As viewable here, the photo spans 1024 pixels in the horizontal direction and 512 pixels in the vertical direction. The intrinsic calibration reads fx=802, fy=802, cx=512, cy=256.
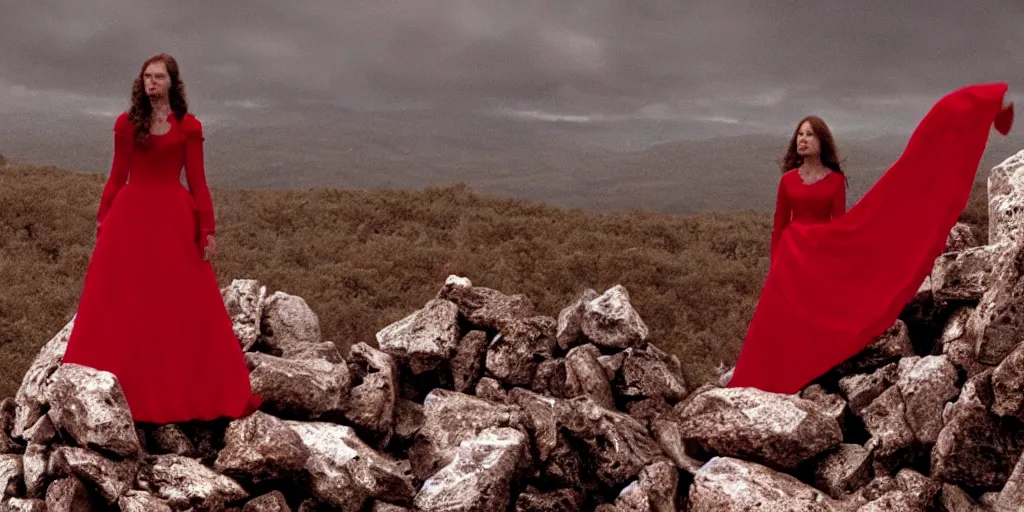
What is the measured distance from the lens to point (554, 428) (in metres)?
7.21

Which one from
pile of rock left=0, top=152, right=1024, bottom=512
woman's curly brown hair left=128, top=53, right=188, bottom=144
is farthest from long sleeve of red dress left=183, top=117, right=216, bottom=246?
pile of rock left=0, top=152, right=1024, bottom=512

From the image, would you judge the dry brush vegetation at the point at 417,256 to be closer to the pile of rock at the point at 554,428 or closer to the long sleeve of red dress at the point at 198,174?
the pile of rock at the point at 554,428

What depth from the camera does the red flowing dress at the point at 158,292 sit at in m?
6.99

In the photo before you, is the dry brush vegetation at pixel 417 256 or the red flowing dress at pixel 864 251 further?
the dry brush vegetation at pixel 417 256

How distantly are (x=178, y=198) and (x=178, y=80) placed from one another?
103 cm

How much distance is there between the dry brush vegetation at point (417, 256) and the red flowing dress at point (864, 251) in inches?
87.2

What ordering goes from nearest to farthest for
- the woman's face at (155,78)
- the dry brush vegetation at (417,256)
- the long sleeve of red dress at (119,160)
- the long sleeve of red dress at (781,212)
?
the woman's face at (155,78)
the long sleeve of red dress at (119,160)
the long sleeve of red dress at (781,212)
the dry brush vegetation at (417,256)

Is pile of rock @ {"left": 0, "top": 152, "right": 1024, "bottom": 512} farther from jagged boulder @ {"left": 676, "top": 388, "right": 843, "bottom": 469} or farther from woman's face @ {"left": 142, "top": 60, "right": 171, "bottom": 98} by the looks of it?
woman's face @ {"left": 142, "top": 60, "right": 171, "bottom": 98}

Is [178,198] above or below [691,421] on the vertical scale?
above

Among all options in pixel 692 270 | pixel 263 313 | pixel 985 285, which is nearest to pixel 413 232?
pixel 692 270

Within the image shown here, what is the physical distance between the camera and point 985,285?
7.47 meters

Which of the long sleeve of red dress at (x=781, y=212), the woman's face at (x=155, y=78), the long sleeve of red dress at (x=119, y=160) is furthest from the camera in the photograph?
the long sleeve of red dress at (x=781, y=212)

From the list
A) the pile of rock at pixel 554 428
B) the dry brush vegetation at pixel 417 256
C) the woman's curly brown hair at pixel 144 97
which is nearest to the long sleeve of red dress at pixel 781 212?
the pile of rock at pixel 554 428

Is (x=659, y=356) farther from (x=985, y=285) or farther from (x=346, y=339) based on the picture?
(x=346, y=339)
